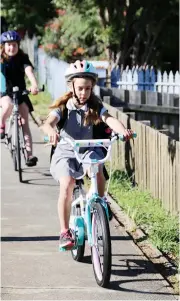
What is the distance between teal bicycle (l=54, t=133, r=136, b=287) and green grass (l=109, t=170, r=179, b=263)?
910mm

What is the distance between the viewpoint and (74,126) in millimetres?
6547

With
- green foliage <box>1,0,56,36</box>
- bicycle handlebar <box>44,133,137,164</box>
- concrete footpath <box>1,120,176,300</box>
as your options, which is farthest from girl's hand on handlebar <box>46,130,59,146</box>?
green foliage <box>1,0,56,36</box>

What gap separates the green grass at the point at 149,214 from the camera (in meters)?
7.17

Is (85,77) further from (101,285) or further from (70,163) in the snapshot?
(101,285)

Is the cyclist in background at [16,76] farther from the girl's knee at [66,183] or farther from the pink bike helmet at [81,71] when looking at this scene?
the girl's knee at [66,183]

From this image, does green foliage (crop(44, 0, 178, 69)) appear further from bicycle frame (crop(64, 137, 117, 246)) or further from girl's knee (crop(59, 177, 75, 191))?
bicycle frame (crop(64, 137, 117, 246))

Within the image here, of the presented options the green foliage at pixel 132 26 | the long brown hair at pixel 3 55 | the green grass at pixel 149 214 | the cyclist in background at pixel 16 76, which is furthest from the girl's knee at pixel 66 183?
the green foliage at pixel 132 26

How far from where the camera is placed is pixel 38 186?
395 inches

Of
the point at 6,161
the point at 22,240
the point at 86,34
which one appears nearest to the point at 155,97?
the point at 6,161

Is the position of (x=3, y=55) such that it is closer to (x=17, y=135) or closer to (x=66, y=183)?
(x=17, y=135)

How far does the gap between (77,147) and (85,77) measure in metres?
0.59

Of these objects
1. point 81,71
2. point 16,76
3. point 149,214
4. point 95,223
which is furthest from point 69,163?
point 16,76

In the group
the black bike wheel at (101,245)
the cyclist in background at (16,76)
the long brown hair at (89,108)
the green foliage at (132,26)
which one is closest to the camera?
the black bike wheel at (101,245)

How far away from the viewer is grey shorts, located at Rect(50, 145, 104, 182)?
6.31m
